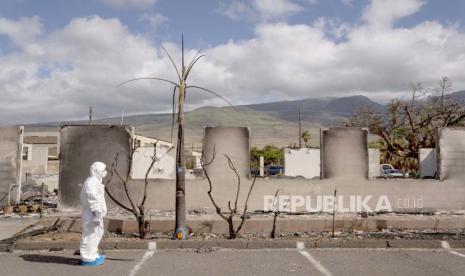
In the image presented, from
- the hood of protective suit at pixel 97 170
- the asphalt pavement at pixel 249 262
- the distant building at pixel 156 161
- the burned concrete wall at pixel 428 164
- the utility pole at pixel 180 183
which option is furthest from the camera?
the burned concrete wall at pixel 428 164

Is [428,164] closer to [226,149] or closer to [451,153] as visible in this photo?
[451,153]

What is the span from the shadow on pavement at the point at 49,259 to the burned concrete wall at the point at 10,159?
6588 millimetres

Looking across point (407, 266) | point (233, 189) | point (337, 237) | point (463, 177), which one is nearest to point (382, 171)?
point (463, 177)

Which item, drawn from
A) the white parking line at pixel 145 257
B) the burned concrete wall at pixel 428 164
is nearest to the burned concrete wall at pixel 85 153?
the white parking line at pixel 145 257

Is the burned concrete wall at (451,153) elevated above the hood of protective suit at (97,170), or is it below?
above

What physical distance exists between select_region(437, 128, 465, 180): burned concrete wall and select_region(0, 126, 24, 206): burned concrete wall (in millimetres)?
12737

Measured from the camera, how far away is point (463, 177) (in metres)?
14.5

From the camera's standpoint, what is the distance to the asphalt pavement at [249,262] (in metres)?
7.48

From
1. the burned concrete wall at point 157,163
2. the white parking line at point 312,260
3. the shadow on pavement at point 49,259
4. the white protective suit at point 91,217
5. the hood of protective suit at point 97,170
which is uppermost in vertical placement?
the burned concrete wall at point 157,163

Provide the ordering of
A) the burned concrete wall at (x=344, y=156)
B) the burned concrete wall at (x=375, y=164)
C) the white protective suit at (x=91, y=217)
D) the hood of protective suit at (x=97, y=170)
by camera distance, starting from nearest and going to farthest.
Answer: the white protective suit at (x=91, y=217) → the hood of protective suit at (x=97, y=170) → the burned concrete wall at (x=344, y=156) → the burned concrete wall at (x=375, y=164)

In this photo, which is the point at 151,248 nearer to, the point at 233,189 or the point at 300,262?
the point at 300,262

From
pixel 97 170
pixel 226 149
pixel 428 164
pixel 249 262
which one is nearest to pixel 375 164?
pixel 428 164

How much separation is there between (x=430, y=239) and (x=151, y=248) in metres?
5.83

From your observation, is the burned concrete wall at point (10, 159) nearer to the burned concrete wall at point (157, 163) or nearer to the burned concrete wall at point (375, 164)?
the burned concrete wall at point (157, 163)
